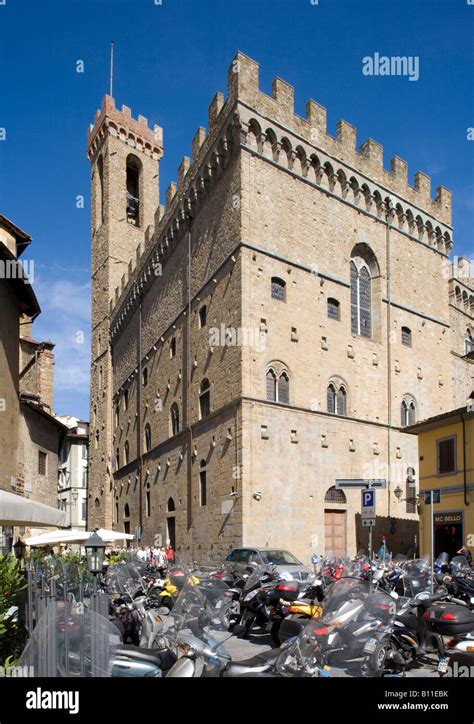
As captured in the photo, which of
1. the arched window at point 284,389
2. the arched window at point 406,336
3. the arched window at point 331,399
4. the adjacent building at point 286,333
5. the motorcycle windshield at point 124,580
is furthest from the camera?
the arched window at point 406,336

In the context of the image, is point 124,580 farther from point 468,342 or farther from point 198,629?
point 468,342

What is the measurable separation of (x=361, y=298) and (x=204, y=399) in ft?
25.7

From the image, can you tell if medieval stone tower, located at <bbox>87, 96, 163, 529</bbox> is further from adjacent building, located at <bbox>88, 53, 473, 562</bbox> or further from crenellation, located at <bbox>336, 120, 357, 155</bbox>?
crenellation, located at <bbox>336, 120, 357, 155</bbox>

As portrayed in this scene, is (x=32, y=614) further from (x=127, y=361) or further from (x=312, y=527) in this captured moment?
(x=127, y=361)

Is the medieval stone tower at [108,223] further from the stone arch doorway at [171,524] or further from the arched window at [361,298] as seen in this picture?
→ the arched window at [361,298]

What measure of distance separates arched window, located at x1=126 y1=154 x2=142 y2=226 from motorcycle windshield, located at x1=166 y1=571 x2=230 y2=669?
40.1 m

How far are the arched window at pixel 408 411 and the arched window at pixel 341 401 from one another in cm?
338

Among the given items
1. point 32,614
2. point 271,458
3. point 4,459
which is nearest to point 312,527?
point 271,458

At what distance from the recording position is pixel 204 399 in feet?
82.9

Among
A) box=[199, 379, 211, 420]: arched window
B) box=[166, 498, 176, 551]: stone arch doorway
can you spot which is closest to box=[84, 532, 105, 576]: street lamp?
box=[199, 379, 211, 420]: arched window

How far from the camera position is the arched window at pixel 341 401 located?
24.8m

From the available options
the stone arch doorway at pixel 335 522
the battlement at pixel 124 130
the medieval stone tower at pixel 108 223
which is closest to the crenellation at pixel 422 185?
the stone arch doorway at pixel 335 522

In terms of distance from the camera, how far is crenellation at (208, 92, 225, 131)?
24625 mm
